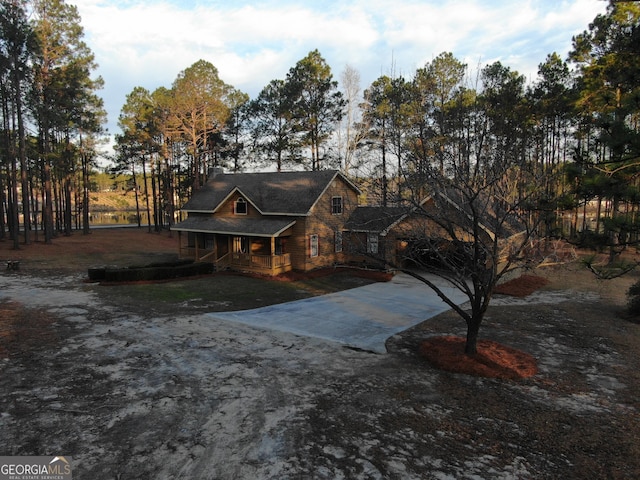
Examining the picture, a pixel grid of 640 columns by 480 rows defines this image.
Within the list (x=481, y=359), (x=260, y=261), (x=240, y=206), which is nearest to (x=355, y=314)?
(x=481, y=359)

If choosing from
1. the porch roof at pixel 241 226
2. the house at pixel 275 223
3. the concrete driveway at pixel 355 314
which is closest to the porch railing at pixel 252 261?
the house at pixel 275 223

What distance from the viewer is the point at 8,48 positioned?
83.1ft

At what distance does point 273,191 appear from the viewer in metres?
25.4

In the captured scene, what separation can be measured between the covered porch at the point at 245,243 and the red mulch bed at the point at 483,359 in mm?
12812

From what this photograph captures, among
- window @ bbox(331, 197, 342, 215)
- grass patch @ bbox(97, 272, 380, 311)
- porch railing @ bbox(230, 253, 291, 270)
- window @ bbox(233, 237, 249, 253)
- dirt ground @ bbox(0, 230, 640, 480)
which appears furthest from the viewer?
A: window @ bbox(331, 197, 342, 215)

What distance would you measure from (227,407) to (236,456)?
1537mm

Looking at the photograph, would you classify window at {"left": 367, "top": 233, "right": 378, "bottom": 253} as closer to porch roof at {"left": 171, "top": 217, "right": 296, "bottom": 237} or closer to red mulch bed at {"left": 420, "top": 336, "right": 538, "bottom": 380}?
porch roof at {"left": 171, "top": 217, "right": 296, "bottom": 237}

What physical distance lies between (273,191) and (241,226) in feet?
12.1

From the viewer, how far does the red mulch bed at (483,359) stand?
29.1 feet

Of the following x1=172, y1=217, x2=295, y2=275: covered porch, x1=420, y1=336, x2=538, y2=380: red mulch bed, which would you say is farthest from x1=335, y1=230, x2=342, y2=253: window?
x1=420, y1=336, x2=538, y2=380: red mulch bed

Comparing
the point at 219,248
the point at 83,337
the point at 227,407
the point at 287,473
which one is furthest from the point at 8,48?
the point at 287,473

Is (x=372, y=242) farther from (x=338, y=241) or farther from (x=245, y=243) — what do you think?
(x=245, y=243)

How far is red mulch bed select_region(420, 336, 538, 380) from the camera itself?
29.1ft

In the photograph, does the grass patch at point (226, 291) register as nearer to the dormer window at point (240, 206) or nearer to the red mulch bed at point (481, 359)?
the dormer window at point (240, 206)
